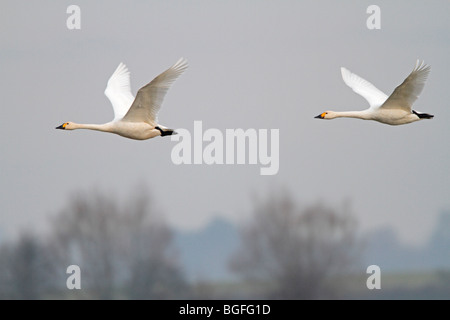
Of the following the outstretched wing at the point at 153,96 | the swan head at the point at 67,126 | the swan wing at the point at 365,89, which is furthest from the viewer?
the swan wing at the point at 365,89

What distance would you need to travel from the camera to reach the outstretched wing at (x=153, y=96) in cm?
1730

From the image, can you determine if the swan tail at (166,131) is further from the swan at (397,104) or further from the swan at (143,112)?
the swan at (397,104)

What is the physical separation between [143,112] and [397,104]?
470cm

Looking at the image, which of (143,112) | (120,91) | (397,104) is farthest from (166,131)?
(397,104)

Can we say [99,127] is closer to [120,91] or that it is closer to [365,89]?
[120,91]

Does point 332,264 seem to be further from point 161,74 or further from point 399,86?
point 161,74

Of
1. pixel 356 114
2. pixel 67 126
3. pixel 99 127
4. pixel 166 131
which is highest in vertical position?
pixel 356 114

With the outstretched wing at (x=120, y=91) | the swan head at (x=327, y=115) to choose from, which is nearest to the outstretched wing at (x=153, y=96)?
the outstretched wing at (x=120, y=91)

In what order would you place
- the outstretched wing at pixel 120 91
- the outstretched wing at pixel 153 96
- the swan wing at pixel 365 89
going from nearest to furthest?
the outstretched wing at pixel 153 96 → the outstretched wing at pixel 120 91 → the swan wing at pixel 365 89

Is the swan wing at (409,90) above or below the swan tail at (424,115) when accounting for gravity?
above

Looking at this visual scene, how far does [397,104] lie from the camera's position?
1911 centimetres

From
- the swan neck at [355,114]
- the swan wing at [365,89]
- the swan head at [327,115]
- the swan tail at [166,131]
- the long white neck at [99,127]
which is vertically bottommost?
the swan tail at [166,131]

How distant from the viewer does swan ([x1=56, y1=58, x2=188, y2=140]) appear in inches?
684

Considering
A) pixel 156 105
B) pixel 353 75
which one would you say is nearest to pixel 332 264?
pixel 353 75
